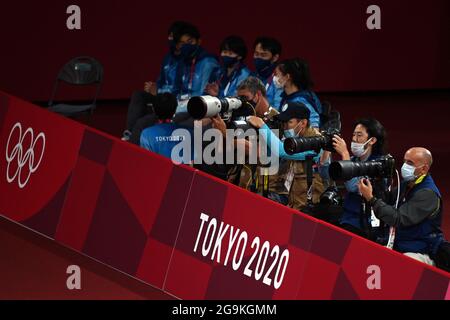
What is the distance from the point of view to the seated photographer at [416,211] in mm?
6246

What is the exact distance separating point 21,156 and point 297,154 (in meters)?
2.24

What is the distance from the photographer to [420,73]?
642 inches

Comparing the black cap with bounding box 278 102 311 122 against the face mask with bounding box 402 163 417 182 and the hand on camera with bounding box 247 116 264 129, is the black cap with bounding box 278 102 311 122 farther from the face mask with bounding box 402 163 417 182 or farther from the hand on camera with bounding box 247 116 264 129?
the face mask with bounding box 402 163 417 182

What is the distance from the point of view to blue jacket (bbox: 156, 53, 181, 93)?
9.88 metres

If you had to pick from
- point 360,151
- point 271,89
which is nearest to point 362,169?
point 360,151

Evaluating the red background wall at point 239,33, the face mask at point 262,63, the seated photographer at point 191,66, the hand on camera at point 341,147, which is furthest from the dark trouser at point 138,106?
the red background wall at point 239,33

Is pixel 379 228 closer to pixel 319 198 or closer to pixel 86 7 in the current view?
pixel 319 198

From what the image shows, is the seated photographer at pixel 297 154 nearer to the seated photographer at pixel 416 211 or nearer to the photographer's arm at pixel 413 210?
the seated photographer at pixel 416 211

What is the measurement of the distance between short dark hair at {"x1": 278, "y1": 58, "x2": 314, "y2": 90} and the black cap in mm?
486

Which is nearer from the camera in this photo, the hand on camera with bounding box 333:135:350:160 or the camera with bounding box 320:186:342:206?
the hand on camera with bounding box 333:135:350:160

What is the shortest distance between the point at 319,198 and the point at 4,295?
231cm

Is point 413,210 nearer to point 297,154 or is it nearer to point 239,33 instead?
point 297,154

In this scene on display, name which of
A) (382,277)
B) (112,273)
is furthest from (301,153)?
(382,277)

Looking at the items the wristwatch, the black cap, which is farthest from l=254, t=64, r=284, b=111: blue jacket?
the wristwatch
